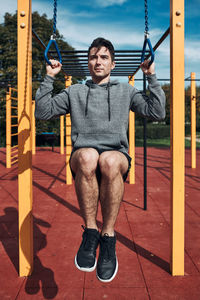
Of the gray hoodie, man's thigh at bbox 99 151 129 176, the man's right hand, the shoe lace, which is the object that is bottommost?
the shoe lace

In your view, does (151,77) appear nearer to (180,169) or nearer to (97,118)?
(97,118)

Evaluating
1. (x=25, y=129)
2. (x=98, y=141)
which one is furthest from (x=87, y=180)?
(x=25, y=129)

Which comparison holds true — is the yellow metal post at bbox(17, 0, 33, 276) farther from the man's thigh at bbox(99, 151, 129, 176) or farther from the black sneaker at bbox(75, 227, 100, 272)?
the man's thigh at bbox(99, 151, 129, 176)

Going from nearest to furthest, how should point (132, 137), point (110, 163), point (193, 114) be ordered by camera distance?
point (110, 163) → point (132, 137) → point (193, 114)

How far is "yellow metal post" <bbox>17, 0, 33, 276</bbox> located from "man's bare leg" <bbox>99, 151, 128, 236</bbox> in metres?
1.21

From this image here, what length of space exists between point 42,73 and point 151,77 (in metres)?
20.4

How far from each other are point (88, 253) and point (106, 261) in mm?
132

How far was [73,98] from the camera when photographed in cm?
219

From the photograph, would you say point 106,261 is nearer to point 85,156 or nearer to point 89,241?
point 89,241

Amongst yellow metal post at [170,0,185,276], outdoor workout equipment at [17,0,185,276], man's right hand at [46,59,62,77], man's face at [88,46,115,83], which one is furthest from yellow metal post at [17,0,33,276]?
yellow metal post at [170,0,185,276]

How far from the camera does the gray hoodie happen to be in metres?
2.07

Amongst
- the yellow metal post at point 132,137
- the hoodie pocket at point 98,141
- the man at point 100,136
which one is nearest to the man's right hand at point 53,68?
the man at point 100,136

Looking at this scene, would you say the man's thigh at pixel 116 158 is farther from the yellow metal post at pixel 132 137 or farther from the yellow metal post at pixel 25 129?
the yellow metal post at pixel 132 137

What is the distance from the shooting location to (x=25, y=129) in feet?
9.59
